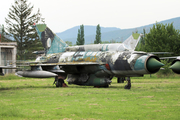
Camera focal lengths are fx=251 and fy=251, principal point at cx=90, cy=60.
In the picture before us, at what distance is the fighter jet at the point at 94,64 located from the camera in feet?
48.2

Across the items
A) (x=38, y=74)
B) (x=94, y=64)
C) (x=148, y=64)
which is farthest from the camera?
(x=94, y=64)

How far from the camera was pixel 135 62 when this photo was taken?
579 inches

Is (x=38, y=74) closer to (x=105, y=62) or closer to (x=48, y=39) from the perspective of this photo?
(x=105, y=62)

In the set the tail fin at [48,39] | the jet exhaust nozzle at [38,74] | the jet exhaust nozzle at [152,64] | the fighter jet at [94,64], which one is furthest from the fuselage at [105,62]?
the jet exhaust nozzle at [38,74]

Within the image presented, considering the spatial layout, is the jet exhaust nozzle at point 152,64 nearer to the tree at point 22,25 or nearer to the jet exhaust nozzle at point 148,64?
the jet exhaust nozzle at point 148,64

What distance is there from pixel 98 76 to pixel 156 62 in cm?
451

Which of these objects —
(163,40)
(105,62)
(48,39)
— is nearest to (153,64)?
Result: (105,62)

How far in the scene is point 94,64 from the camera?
16.6 m

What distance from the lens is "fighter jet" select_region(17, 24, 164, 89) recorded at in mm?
14696

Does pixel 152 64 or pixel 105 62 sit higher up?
pixel 105 62

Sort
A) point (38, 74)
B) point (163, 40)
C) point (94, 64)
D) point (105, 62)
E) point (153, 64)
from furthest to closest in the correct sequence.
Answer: point (163, 40) → point (94, 64) → point (105, 62) → point (38, 74) → point (153, 64)

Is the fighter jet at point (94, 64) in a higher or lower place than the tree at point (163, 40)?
lower

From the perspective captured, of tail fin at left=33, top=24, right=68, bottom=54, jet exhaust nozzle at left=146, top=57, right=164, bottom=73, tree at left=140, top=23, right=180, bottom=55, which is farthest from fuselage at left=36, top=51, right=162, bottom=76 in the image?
tree at left=140, top=23, right=180, bottom=55

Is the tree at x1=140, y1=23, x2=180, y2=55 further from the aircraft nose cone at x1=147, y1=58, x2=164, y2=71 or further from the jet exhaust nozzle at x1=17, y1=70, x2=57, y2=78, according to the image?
the jet exhaust nozzle at x1=17, y1=70, x2=57, y2=78
